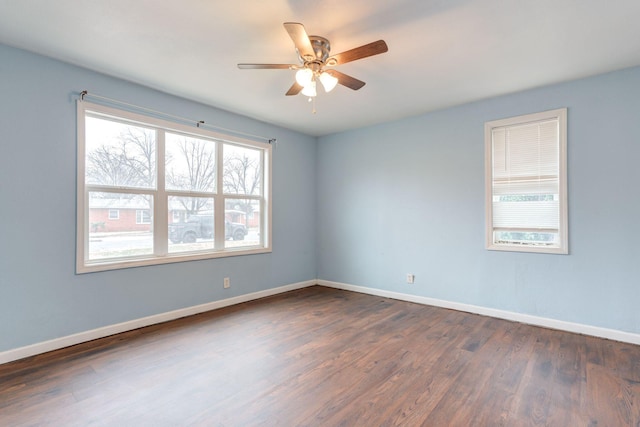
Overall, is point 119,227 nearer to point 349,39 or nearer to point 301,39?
point 301,39

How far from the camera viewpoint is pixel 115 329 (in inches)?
125

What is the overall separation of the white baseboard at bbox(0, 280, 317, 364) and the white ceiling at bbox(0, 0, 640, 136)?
257 cm

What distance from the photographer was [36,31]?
2406mm

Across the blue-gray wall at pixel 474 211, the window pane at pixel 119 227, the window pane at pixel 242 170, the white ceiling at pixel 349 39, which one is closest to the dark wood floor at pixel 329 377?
the blue-gray wall at pixel 474 211

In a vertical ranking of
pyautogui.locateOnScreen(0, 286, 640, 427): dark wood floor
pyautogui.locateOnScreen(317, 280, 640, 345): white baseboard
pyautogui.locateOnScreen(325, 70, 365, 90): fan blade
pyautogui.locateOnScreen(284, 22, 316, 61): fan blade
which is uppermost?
pyautogui.locateOnScreen(284, 22, 316, 61): fan blade

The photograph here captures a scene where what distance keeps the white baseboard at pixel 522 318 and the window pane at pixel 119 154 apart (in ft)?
11.4

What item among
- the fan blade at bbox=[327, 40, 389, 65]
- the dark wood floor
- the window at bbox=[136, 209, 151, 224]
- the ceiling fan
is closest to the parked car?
the window at bbox=[136, 209, 151, 224]

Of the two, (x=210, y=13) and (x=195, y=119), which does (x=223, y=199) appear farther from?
(x=210, y=13)

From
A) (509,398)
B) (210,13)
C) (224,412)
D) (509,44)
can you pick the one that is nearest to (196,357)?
(224,412)

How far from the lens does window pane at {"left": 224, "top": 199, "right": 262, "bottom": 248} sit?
436 cm

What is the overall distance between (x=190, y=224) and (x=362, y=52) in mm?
2899

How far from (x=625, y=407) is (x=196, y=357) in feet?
10.2

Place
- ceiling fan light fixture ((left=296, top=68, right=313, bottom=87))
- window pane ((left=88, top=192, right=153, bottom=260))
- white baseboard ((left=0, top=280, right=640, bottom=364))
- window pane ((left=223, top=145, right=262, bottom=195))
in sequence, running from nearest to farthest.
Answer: ceiling fan light fixture ((left=296, top=68, right=313, bottom=87))
white baseboard ((left=0, top=280, right=640, bottom=364))
window pane ((left=88, top=192, right=153, bottom=260))
window pane ((left=223, top=145, right=262, bottom=195))

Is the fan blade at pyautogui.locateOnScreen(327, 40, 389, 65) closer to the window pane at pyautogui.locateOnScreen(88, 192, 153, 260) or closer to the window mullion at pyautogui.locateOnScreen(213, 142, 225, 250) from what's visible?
the window mullion at pyautogui.locateOnScreen(213, 142, 225, 250)
